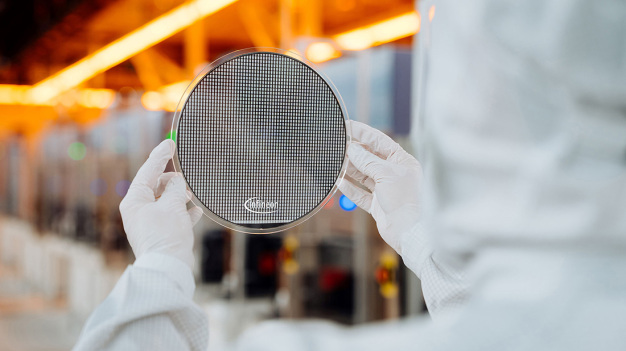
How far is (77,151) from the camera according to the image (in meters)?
7.86

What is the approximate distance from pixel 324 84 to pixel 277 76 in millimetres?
67

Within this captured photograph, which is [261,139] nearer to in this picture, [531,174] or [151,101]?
[531,174]

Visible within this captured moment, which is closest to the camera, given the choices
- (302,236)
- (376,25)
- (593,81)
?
(593,81)

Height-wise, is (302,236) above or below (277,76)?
below

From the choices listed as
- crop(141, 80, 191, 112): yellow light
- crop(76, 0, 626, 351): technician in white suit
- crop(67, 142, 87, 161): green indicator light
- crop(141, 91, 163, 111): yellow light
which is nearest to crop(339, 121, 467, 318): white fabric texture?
crop(76, 0, 626, 351): technician in white suit

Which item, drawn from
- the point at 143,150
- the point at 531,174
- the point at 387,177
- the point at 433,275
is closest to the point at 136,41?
the point at 143,150

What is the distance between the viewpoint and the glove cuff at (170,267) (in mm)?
778

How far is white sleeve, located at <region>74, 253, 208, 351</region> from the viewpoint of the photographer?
0.72 metres

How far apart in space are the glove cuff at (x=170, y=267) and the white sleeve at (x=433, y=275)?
1.01ft

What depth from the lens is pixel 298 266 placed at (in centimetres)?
391

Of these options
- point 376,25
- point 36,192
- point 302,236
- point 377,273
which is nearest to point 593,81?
point 377,273

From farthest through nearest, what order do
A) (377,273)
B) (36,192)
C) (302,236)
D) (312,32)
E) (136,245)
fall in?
1. (36,192)
2. (312,32)
3. (302,236)
4. (377,273)
5. (136,245)

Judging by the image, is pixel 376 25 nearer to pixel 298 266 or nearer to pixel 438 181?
pixel 298 266

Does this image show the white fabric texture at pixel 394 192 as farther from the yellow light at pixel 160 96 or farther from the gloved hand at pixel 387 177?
the yellow light at pixel 160 96
